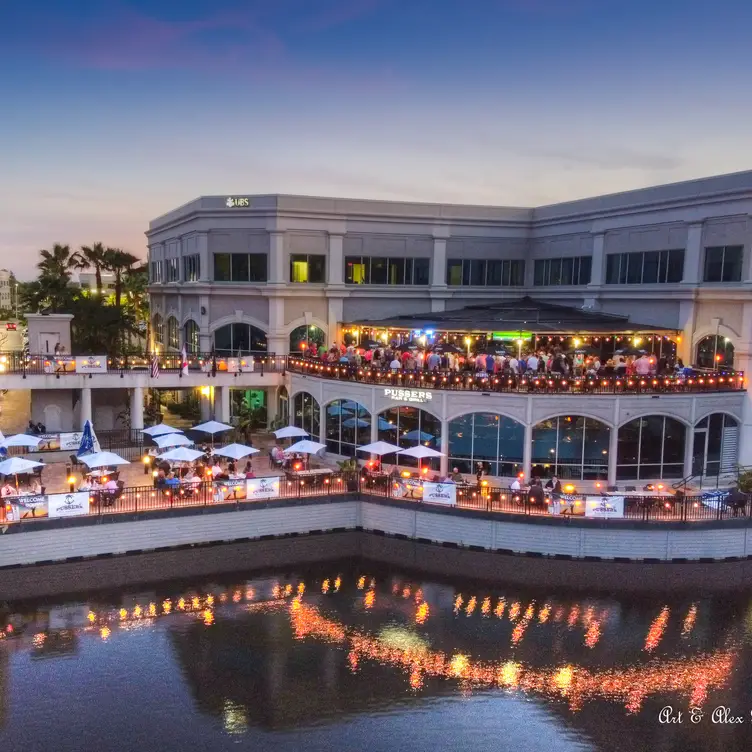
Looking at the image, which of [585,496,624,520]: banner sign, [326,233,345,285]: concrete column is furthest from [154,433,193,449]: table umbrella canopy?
[585,496,624,520]: banner sign

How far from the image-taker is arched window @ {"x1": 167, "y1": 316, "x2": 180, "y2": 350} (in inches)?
2030

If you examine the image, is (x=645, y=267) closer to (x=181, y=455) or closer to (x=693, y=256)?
(x=693, y=256)

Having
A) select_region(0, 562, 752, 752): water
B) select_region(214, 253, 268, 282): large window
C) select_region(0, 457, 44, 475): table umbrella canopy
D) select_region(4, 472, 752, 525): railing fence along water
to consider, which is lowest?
select_region(0, 562, 752, 752): water

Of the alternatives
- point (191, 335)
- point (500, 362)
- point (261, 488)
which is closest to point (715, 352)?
point (500, 362)

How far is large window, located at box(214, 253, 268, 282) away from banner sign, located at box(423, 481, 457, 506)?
775 inches

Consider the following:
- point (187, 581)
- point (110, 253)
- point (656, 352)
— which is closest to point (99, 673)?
point (187, 581)

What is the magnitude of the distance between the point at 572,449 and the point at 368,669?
16.0 meters

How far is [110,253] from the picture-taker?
65625 millimetres

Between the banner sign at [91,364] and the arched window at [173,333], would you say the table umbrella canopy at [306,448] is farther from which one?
the arched window at [173,333]

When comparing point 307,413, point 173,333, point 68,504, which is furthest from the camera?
point 173,333

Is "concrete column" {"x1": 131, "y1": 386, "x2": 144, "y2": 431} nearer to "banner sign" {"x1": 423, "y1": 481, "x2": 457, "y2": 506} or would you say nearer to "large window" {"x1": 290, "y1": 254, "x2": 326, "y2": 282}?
"large window" {"x1": 290, "y1": 254, "x2": 326, "y2": 282}

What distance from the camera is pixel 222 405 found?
41094 millimetres

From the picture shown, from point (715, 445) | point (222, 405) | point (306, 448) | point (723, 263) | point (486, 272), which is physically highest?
point (486, 272)

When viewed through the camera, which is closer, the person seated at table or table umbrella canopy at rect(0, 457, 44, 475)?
the person seated at table
